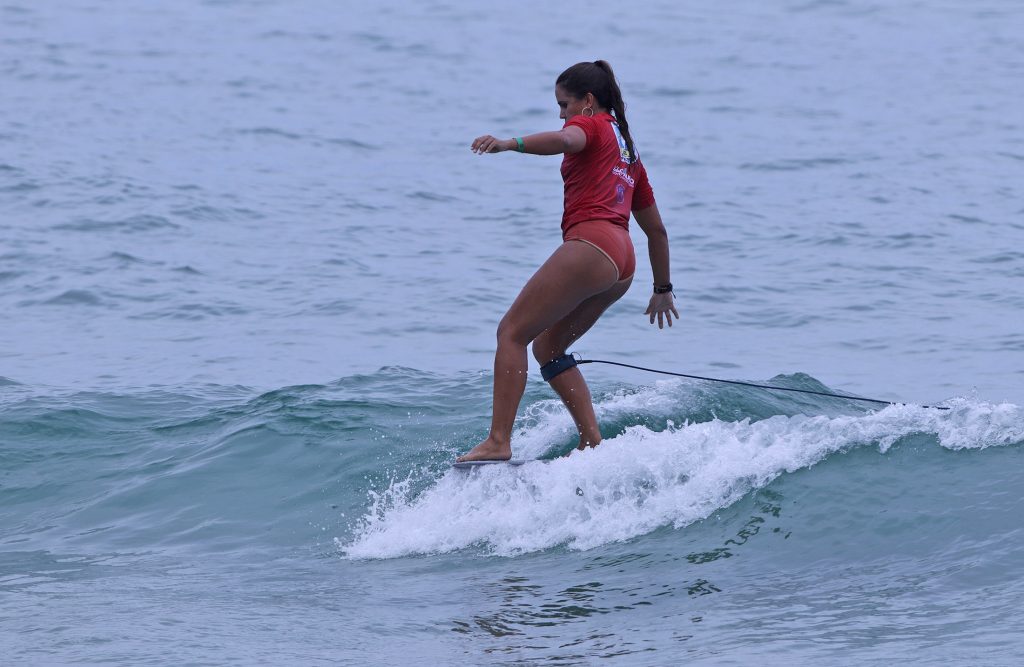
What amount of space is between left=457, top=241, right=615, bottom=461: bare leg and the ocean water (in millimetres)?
574

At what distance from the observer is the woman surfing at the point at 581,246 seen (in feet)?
21.8

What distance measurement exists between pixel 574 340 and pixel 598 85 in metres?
1.25

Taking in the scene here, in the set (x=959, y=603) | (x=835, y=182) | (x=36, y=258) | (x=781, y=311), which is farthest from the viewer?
(x=835, y=182)

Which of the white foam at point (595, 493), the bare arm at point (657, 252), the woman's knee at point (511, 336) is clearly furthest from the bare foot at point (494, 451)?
the bare arm at point (657, 252)

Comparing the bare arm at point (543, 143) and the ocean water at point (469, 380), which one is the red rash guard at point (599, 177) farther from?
the ocean water at point (469, 380)

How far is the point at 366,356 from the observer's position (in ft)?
39.4

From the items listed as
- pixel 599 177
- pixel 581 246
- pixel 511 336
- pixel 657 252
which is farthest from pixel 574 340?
pixel 599 177

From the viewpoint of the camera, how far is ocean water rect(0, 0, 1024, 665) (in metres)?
6.12

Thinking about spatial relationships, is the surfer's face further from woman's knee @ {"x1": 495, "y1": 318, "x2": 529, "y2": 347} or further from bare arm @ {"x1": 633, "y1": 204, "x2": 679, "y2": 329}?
woman's knee @ {"x1": 495, "y1": 318, "x2": 529, "y2": 347}

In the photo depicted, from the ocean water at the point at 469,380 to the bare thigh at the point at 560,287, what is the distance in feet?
2.78

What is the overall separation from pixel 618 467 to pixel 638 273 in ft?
28.7

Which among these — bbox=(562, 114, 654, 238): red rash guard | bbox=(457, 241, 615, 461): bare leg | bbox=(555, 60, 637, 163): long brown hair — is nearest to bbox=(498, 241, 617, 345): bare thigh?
bbox=(457, 241, 615, 461): bare leg

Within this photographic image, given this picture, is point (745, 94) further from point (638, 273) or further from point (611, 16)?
point (638, 273)

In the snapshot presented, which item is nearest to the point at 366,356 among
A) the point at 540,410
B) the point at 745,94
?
the point at 540,410
